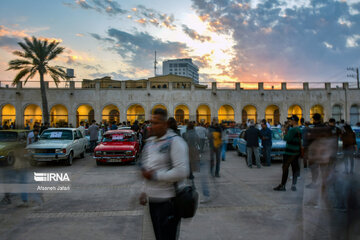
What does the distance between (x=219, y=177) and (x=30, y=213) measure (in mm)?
6005

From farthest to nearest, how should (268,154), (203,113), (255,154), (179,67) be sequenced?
(179,67) < (203,113) < (268,154) < (255,154)

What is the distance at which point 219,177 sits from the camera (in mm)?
10219

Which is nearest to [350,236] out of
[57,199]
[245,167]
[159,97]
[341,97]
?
[57,199]

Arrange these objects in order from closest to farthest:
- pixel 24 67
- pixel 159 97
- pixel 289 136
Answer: pixel 289 136 → pixel 24 67 → pixel 159 97

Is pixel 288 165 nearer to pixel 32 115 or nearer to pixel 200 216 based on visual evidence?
pixel 200 216

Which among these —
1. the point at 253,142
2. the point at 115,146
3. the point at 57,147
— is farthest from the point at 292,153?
the point at 57,147

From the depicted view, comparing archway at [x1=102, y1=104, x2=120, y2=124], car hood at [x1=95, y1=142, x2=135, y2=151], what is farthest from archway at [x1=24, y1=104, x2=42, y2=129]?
car hood at [x1=95, y1=142, x2=135, y2=151]

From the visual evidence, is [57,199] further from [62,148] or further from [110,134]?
[110,134]

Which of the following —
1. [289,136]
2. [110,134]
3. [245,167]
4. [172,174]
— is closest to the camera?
[172,174]

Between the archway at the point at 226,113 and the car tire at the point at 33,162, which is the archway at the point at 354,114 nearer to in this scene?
the archway at the point at 226,113

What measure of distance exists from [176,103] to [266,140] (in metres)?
28.0

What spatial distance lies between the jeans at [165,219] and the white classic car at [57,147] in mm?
10407

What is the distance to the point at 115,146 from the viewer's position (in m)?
13.7

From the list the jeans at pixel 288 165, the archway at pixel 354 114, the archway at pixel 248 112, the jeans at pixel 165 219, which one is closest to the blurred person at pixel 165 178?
the jeans at pixel 165 219
